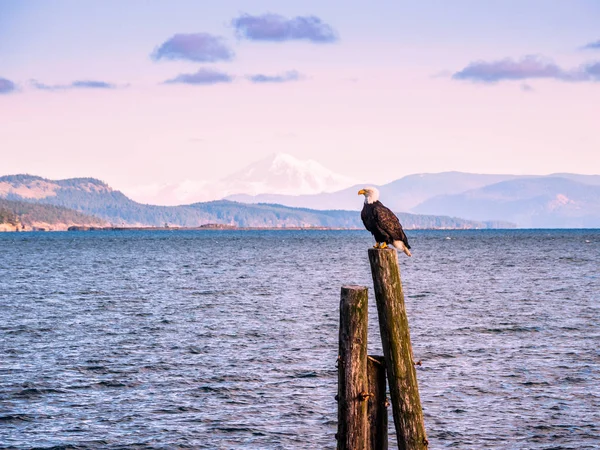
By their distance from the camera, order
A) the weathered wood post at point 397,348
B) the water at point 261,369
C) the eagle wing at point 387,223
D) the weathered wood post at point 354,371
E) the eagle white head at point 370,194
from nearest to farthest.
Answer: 1. the weathered wood post at point 397,348
2. the weathered wood post at point 354,371
3. the eagle wing at point 387,223
4. the eagle white head at point 370,194
5. the water at point 261,369

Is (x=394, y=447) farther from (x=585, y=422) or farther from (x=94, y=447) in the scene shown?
(x=94, y=447)

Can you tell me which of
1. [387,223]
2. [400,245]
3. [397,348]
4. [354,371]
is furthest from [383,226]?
[354,371]

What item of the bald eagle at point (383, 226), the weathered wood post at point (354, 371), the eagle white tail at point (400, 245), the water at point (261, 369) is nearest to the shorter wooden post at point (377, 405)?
the weathered wood post at point (354, 371)

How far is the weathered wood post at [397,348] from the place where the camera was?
1340cm

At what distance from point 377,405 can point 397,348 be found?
101 centimetres

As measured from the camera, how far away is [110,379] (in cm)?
2717

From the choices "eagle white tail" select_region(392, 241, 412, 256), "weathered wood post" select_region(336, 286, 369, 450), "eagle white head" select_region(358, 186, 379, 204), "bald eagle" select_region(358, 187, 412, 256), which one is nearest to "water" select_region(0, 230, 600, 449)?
"eagle white tail" select_region(392, 241, 412, 256)

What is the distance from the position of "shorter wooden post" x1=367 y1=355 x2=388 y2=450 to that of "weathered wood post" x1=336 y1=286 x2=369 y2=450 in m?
0.12

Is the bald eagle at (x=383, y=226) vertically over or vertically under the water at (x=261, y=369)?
over

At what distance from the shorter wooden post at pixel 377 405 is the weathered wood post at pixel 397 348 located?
185 millimetres

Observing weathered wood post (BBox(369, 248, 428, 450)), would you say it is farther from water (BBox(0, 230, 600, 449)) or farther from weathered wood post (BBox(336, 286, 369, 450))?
water (BBox(0, 230, 600, 449))

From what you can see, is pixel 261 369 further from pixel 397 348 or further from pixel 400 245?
pixel 397 348

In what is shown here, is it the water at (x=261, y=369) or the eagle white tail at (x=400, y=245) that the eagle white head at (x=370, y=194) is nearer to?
the eagle white tail at (x=400, y=245)

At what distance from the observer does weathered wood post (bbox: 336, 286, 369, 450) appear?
532 inches
